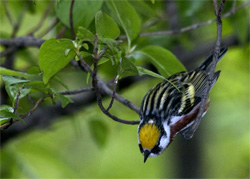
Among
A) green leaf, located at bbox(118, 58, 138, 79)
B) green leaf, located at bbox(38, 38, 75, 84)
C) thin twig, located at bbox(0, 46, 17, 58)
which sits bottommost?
thin twig, located at bbox(0, 46, 17, 58)

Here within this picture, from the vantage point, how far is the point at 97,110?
14.2 ft

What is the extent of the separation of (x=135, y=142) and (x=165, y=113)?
10.9 feet

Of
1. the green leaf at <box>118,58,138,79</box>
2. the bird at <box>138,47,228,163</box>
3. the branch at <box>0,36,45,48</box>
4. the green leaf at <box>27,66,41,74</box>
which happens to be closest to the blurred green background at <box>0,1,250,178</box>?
the branch at <box>0,36,45,48</box>

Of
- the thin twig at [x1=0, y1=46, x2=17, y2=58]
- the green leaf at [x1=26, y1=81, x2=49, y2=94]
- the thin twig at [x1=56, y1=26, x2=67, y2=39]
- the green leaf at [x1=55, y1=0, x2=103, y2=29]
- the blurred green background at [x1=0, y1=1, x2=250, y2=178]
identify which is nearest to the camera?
the green leaf at [x1=26, y1=81, x2=49, y2=94]

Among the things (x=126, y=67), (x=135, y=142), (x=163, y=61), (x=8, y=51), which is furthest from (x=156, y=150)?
(x=135, y=142)

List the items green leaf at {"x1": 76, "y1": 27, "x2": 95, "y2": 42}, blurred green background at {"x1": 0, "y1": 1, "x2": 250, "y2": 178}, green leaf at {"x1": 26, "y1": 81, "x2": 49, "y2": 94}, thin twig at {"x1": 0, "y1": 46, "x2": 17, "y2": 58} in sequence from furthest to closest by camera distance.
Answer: blurred green background at {"x1": 0, "y1": 1, "x2": 250, "y2": 178} → thin twig at {"x1": 0, "y1": 46, "x2": 17, "y2": 58} → green leaf at {"x1": 26, "y1": 81, "x2": 49, "y2": 94} → green leaf at {"x1": 76, "y1": 27, "x2": 95, "y2": 42}

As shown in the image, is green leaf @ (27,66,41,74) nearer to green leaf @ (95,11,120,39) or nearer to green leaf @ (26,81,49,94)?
green leaf @ (26,81,49,94)

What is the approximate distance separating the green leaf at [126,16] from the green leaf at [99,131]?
108cm

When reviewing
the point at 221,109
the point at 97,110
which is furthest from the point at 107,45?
the point at 221,109

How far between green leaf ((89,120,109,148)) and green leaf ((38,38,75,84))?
4.71ft

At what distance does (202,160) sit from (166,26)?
65.6 inches

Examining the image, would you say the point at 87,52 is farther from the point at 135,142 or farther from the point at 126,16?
the point at 135,142

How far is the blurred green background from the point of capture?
13.3ft

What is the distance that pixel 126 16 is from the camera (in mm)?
2838
